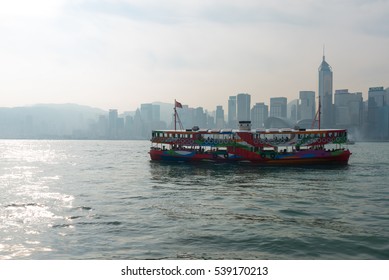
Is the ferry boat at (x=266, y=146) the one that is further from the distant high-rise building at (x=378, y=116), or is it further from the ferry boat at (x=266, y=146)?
the distant high-rise building at (x=378, y=116)

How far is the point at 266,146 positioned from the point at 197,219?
93.6 ft

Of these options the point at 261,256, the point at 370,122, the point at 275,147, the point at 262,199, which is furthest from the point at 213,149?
the point at 370,122

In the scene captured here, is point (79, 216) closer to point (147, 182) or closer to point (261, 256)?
point (261, 256)

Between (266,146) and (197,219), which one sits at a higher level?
(266,146)

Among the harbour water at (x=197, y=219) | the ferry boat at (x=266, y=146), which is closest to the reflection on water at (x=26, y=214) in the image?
the harbour water at (x=197, y=219)

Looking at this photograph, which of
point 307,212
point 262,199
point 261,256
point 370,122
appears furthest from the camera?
point 370,122

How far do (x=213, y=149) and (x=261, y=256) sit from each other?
117ft

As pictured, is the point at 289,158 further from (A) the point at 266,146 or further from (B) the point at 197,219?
(B) the point at 197,219

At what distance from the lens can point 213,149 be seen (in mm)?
47875

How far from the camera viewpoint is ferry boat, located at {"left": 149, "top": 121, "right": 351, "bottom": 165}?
4305cm

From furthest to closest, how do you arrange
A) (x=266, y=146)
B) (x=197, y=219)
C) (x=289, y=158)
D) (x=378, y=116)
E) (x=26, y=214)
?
(x=378, y=116) → (x=266, y=146) → (x=289, y=158) → (x=26, y=214) → (x=197, y=219)

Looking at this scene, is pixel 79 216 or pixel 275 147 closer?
pixel 79 216

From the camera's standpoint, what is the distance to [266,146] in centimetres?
4441

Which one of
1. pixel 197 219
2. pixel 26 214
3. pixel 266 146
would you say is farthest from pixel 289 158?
pixel 26 214
